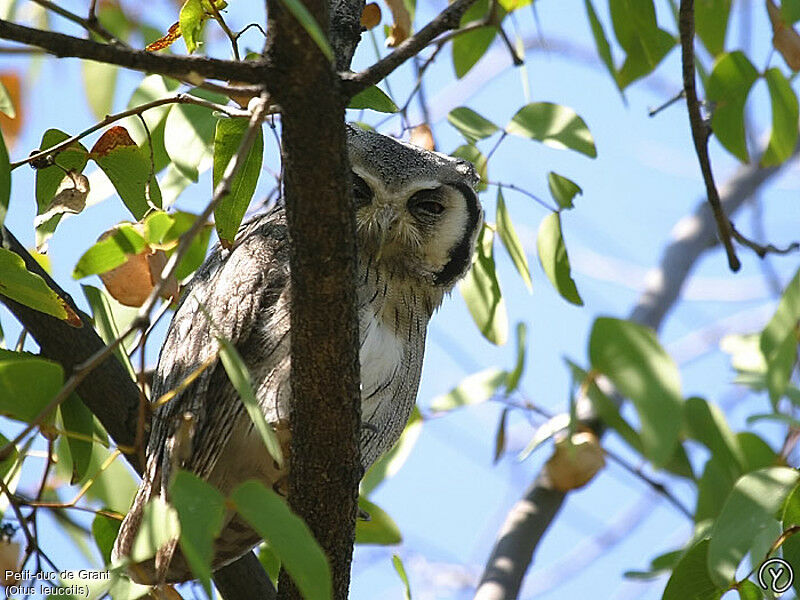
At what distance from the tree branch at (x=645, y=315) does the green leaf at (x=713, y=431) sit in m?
0.85

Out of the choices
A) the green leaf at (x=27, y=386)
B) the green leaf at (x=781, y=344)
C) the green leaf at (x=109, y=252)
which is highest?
the green leaf at (x=109, y=252)

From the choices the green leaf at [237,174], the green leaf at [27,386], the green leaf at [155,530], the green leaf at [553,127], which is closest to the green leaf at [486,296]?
the green leaf at [553,127]

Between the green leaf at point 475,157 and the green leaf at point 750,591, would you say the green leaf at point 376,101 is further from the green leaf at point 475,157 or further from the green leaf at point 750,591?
the green leaf at point 750,591

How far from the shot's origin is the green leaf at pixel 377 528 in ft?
8.11

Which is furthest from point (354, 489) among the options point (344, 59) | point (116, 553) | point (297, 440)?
point (344, 59)

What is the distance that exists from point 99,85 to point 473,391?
122cm

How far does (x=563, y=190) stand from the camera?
2221 millimetres

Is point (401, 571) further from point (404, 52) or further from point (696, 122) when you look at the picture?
point (696, 122)

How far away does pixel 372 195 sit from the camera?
7.70 ft

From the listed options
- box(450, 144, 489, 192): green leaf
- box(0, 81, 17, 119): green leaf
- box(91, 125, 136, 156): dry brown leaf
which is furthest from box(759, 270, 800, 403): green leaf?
box(0, 81, 17, 119): green leaf

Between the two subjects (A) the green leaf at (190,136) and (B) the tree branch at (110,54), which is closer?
(B) the tree branch at (110,54)

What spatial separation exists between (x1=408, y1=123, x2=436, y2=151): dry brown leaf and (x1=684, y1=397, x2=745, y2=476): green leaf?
2.80ft

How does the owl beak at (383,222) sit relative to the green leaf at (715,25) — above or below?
below

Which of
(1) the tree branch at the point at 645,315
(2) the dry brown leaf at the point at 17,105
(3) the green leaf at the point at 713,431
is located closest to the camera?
(3) the green leaf at the point at 713,431
